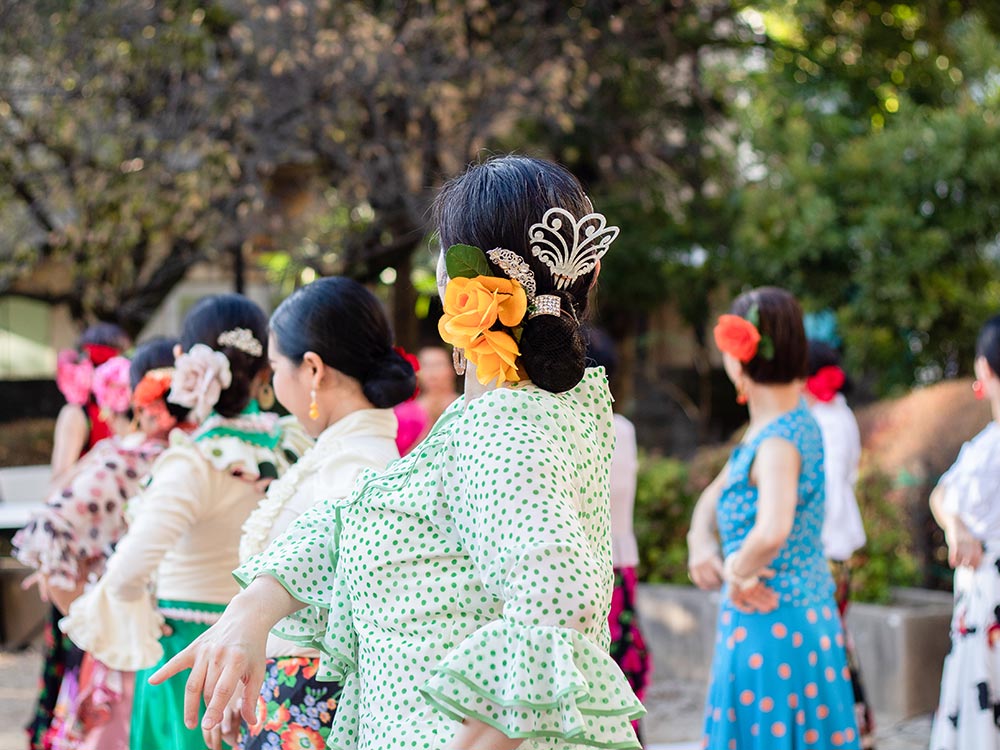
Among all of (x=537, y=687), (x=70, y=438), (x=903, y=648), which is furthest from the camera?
(x=903, y=648)

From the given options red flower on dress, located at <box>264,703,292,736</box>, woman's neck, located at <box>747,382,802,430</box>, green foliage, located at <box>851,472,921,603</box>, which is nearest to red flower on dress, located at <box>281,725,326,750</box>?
red flower on dress, located at <box>264,703,292,736</box>

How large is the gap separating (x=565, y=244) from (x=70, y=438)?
14.0 feet

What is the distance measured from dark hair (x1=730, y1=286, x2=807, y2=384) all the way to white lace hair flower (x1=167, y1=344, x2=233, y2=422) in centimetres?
155

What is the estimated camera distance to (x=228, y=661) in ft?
5.34

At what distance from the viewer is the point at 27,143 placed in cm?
754

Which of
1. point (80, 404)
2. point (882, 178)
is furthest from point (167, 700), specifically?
point (882, 178)

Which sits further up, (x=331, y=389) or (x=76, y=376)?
(x=76, y=376)

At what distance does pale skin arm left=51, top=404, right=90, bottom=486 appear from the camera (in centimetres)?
544

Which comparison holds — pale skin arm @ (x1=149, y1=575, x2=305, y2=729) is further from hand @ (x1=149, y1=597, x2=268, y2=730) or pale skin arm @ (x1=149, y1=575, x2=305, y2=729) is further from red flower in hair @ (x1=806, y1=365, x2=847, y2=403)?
red flower in hair @ (x1=806, y1=365, x2=847, y2=403)

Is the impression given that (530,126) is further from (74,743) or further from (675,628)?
(74,743)

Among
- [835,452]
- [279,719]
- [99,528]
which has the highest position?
[835,452]

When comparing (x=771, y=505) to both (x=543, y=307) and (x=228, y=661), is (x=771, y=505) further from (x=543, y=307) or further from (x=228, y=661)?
(x=228, y=661)

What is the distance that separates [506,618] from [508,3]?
761cm

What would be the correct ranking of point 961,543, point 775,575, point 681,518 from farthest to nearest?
1. point 681,518
2. point 961,543
3. point 775,575
